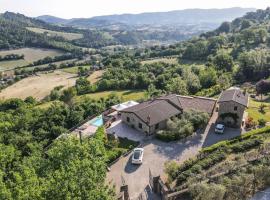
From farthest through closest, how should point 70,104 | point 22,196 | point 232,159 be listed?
point 70,104
point 232,159
point 22,196

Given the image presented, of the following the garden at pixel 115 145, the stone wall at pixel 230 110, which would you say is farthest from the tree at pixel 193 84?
the garden at pixel 115 145

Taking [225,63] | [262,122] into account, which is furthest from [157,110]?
[225,63]

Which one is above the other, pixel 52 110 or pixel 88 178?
pixel 88 178

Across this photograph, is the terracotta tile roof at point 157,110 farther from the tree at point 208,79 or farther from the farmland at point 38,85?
the farmland at point 38,85

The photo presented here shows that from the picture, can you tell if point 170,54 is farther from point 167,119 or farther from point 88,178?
point 88,178

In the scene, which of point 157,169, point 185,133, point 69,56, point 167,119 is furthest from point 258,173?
point 69,56

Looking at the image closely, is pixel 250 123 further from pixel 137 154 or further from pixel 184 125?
pixel 137 154

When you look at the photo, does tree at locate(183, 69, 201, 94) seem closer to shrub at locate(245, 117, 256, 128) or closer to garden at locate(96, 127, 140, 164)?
shrub at locate(245, 117, 256, 128)
